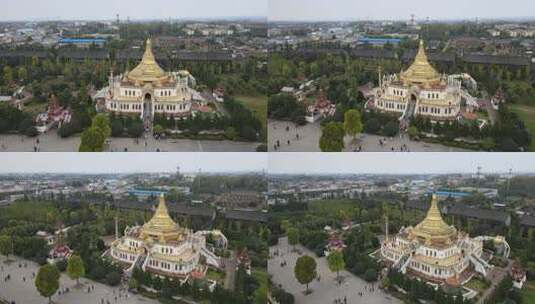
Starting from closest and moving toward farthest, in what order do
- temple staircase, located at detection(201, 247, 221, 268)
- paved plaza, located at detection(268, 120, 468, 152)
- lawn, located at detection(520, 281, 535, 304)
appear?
lawn, located at detection(520, 281, 535, 304) → paved plaza, located at detection(268, 120, 468, 152) → temple staircase, located at detection(201, 247, 221, 268)

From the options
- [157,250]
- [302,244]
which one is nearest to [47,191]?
[157,250]

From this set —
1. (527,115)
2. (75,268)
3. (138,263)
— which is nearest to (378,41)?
(527,115)

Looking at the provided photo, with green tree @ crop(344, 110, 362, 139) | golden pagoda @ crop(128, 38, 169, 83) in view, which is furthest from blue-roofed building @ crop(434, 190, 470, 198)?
golden pagoda @ crop(128, 38, 169, 83)

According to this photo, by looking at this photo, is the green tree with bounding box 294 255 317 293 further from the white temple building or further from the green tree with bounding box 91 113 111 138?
the green tree with bounding box 91 113 111 138

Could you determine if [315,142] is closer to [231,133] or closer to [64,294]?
[231,133]

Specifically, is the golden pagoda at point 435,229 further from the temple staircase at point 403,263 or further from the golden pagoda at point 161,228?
the golden pagoda at point 161,228

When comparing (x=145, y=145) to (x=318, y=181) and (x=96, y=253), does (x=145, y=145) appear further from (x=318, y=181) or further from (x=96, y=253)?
(x=318, y=181)

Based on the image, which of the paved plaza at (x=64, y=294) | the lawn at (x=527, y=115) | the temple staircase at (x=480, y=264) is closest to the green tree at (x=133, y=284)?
the paved plaza at (x=64, y=294)
